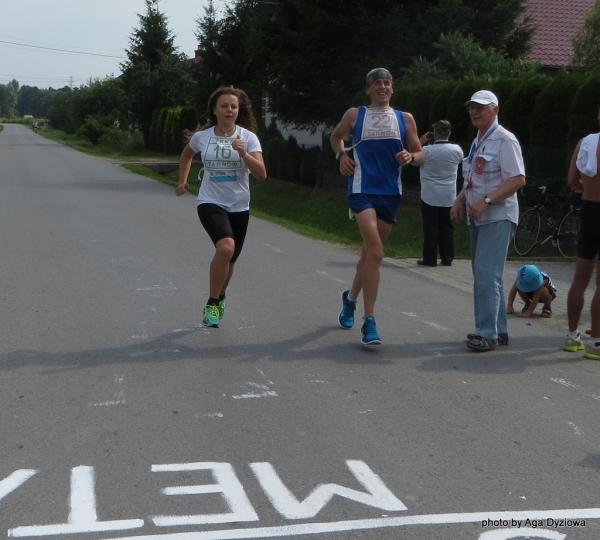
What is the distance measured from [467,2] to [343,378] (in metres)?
19.5

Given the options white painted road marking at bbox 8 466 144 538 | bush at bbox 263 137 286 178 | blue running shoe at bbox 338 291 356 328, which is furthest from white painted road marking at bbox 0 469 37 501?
bush at bbox 263 137 286 178

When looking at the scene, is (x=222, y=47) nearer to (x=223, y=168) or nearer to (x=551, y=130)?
(x=551, y=130)

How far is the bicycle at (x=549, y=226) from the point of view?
1421 centimetres

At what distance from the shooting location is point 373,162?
23.6 feet

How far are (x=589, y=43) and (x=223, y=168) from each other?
60.2ft

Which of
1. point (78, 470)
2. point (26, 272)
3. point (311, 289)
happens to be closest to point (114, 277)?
point (26, 272)

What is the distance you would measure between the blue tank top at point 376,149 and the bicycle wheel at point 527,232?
7.74 metres

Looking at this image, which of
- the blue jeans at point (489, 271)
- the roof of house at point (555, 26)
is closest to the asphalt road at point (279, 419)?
the blue jeans at point (489, 271)

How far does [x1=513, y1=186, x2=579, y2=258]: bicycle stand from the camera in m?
14.2

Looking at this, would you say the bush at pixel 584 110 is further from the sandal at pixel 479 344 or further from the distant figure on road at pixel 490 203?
the sandal at pixel 479 344

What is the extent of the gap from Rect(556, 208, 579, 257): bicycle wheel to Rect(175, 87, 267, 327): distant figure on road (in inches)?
306

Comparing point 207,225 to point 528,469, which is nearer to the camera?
point 528,469

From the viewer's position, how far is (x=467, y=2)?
78.9 feet

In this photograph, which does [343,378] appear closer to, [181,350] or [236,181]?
[181,350]
